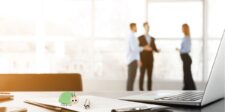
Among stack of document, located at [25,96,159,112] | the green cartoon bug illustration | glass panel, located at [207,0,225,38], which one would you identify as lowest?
stack of document, located at [25,96,159,112]

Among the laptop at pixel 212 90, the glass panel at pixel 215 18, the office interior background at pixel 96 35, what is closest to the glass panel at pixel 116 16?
the office interior background at pixel 96 35

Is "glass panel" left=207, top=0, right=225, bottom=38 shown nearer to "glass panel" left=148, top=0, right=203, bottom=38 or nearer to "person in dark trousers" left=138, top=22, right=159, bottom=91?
"glass panel" left=148, top=0, right=203, bottom=38

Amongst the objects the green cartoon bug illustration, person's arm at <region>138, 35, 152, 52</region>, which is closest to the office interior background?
person's arm at <region>138, 35, 152, 52</region>

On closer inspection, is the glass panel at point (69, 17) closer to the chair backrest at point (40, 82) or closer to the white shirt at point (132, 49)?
the white shirt at point (132, 49)

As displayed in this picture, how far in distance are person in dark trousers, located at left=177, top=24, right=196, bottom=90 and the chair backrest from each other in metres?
5.17

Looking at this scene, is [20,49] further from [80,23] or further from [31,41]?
[80,23]

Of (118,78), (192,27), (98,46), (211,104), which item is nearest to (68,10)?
(98,46)

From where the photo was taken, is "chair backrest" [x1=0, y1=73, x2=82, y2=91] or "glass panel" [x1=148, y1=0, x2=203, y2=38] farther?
"glass panel" [x1=148, y1=0, x2=203, y2=38]

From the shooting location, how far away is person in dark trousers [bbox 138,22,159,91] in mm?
6805

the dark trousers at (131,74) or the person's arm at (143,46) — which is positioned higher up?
the person's arm at (143,46)

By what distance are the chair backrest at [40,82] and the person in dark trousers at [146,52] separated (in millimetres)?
4968

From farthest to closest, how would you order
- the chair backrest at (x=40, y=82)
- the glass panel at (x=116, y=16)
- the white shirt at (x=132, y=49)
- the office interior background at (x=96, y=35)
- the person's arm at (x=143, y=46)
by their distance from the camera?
the glass panel at (x=116, y=16) < the office interior background at (x=96, y=35) < the person's arm at (x=143, y=46) < the white shirt at (x=132, y=49) < the chair backrest at (x=40, y=82)

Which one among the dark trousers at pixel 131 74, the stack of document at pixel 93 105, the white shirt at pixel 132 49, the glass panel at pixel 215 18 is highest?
the glass panel at pixel 215 18

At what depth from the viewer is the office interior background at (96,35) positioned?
7016mm
